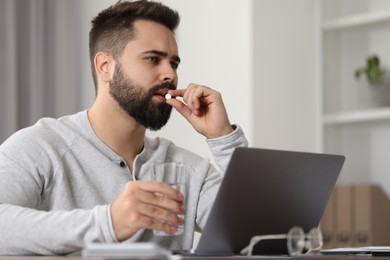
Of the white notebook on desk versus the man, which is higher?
the man

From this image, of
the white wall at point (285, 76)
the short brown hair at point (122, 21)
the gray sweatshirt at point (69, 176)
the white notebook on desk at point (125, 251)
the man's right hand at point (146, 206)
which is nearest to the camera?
the white notebook on desk at point (125, 251)

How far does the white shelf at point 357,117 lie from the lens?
3.77m

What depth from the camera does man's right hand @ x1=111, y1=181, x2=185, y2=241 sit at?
154 centimetres

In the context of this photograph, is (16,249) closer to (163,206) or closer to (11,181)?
(11,181)

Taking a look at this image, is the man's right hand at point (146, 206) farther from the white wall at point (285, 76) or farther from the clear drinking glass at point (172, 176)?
the white wall at point (285, 76)

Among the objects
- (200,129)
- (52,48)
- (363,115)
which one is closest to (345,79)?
(363,115)

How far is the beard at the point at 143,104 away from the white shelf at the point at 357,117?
1.64 metres

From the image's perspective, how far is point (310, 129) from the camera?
3979 mm

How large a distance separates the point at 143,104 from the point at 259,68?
144 centimetres

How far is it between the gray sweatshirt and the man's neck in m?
0.03

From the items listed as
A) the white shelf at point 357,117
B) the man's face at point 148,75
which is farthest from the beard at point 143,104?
the white shelf at point 357,117

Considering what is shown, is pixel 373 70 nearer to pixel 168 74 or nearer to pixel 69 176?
pixel 168 74

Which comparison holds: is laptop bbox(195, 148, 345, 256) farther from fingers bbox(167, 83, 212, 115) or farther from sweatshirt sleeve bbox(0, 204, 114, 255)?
fingers bbox(167, 83, 212, 115)

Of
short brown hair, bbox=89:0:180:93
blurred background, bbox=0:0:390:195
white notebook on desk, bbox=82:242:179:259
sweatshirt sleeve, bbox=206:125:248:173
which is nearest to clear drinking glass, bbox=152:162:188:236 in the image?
white notebook on desk, bbox=82:242:179:259
